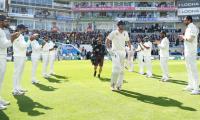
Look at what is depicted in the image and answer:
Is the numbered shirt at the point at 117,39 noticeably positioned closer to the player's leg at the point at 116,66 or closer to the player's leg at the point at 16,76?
the player's leg at the point at 116,66

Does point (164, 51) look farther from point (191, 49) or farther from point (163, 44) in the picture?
point (191, 49)

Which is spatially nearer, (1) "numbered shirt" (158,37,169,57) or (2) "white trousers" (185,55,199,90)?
(2) "white trousers" (185,55,199,90)

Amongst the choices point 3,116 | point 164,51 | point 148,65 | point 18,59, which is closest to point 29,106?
point 3,116

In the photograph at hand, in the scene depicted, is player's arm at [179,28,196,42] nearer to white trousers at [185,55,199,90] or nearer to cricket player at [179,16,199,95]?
cricket player at [179,16,199,95]

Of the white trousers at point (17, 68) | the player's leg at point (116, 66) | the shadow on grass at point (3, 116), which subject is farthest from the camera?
the player's leg at point (116, 66)

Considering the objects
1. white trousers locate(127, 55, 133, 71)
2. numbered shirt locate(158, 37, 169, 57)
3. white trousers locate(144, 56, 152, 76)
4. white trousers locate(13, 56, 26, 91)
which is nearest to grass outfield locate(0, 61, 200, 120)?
white trousers locate(13, 56, 26, 91)

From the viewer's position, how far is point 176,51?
63.2m

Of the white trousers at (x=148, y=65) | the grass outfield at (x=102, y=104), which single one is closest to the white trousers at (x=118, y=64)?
the grass outfield at (x=102, y=104)

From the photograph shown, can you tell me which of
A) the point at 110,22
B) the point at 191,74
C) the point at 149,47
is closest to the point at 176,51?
the point at 110,22

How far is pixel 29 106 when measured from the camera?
10.6 m

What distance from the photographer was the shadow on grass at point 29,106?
9727 mm

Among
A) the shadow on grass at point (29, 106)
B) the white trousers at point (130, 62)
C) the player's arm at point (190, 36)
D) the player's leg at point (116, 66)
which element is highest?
the player's arm at point (190, 36)

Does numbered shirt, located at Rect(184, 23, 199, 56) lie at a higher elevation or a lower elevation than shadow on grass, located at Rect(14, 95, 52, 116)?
higher

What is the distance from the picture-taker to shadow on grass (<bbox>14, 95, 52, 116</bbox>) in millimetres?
9727
